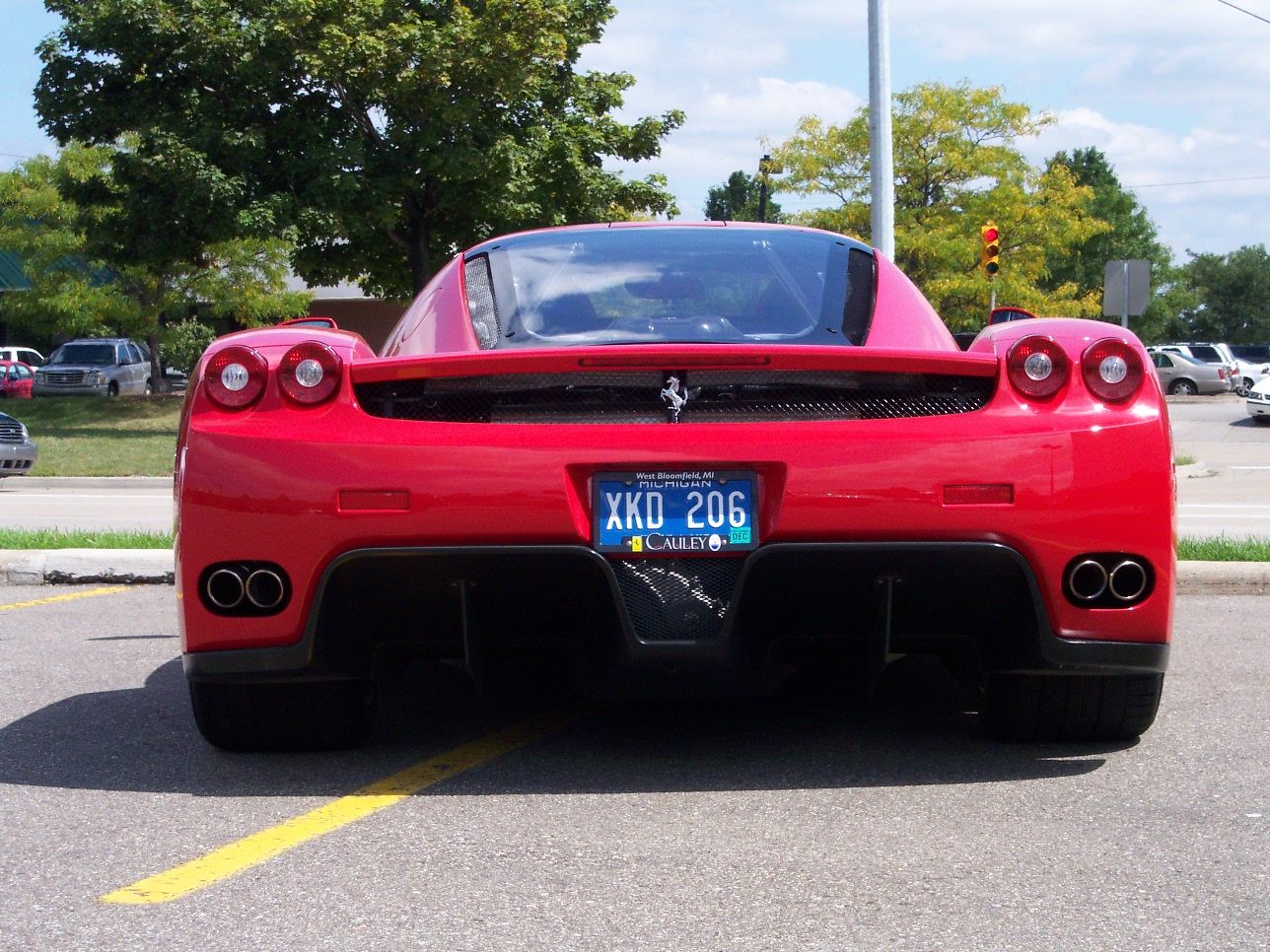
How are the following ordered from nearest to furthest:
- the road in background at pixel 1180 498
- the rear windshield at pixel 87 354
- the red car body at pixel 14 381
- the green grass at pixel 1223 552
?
1. the green grass at pixel 1223 552
2. the road in background at pixel 1180 498
3. the rear windshield at pixel 87 354
4. the red car body at pixel 14 381

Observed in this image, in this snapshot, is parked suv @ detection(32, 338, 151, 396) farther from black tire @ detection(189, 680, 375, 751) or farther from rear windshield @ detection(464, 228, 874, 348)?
black tire @ detection(189, 680, 375, 751)

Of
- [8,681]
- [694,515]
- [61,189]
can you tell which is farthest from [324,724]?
[61,189]

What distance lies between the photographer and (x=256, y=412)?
3.85m

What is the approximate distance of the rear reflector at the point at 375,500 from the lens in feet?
12.1

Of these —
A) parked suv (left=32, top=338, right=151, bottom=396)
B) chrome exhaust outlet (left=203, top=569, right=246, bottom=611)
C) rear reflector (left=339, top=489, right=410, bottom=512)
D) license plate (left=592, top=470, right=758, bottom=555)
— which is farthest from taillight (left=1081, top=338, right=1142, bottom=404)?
parked suv (left=32, top=338, right=151, bottom=396)

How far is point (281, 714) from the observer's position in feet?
13.8

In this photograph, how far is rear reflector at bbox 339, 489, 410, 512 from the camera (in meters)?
3.69

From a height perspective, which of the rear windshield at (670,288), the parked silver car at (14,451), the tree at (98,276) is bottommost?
the parked silver car at (14,451)

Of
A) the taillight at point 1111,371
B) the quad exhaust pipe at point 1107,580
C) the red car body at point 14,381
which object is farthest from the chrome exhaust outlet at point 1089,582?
the red car body at point 14,381

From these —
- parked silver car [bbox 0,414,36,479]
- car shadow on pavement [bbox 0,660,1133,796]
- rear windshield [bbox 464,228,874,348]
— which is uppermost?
rear windshield [bbox 464,228,874,348]

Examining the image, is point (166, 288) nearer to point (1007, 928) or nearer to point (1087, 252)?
point (1007, 928)

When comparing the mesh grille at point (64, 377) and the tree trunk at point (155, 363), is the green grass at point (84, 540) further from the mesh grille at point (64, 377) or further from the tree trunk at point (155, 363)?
the mesh grille at point (64, 377)

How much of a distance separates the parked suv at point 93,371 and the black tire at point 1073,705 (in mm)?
41134

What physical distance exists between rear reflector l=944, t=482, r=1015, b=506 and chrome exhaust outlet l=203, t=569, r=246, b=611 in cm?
165
